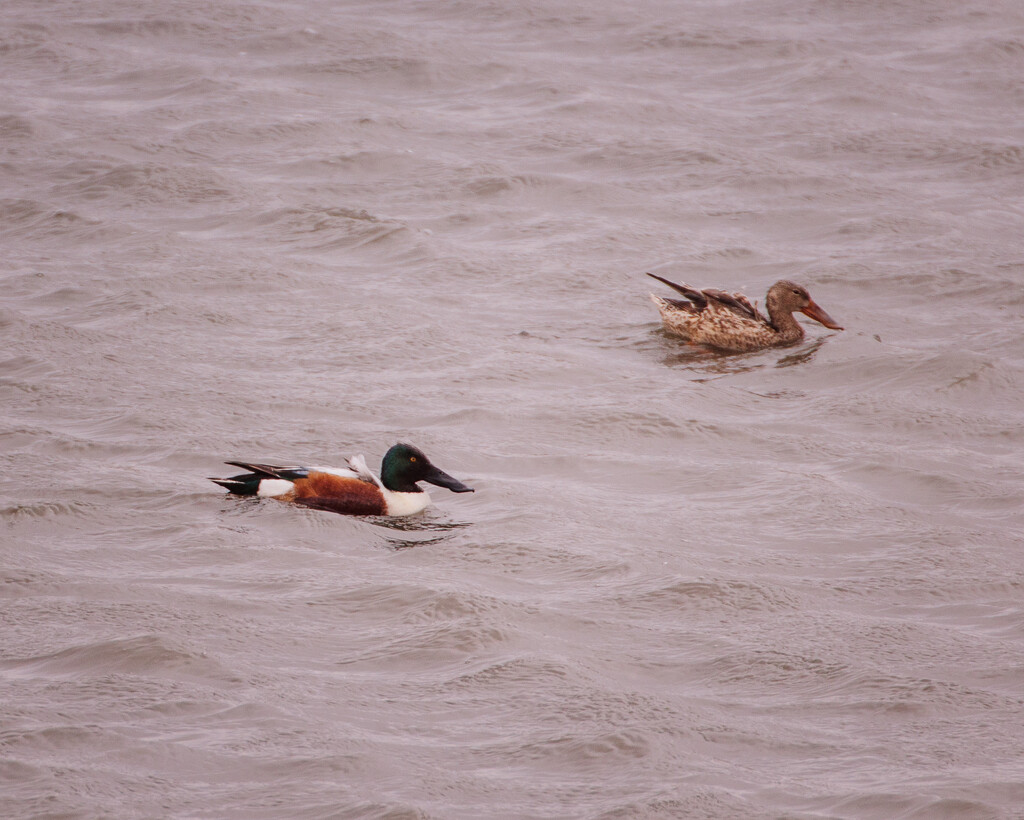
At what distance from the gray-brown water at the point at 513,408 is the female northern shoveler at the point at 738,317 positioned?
0.70ft

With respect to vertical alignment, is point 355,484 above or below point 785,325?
below

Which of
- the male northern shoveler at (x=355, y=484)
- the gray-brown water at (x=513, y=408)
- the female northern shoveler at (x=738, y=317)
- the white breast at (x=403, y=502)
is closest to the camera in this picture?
the gray-brown water at (x=513, y=408)

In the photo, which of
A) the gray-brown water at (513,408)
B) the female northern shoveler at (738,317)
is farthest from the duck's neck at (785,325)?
the gray-brown water at (513,408)

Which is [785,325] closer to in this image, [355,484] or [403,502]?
[403,502]

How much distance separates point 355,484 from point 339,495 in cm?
11

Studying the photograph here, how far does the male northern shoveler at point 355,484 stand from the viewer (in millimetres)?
7723

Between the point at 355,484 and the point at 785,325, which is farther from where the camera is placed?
the point at 785,325

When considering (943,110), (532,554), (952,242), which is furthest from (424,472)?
(943,110)

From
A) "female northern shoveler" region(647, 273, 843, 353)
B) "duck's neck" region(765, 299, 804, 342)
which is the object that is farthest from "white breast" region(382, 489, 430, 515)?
"duck's neck" region(765, 299, 804, 342)

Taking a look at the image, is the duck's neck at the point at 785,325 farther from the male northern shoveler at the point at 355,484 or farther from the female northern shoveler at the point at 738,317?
the male northern shoveler at the point at 355,484

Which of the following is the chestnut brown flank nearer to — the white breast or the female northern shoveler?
the white breast

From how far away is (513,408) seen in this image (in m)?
9.29

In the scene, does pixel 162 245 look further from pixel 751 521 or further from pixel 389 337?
pixel 751 521

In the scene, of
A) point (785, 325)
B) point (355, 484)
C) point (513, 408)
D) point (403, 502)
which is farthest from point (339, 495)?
point (785, 325)
